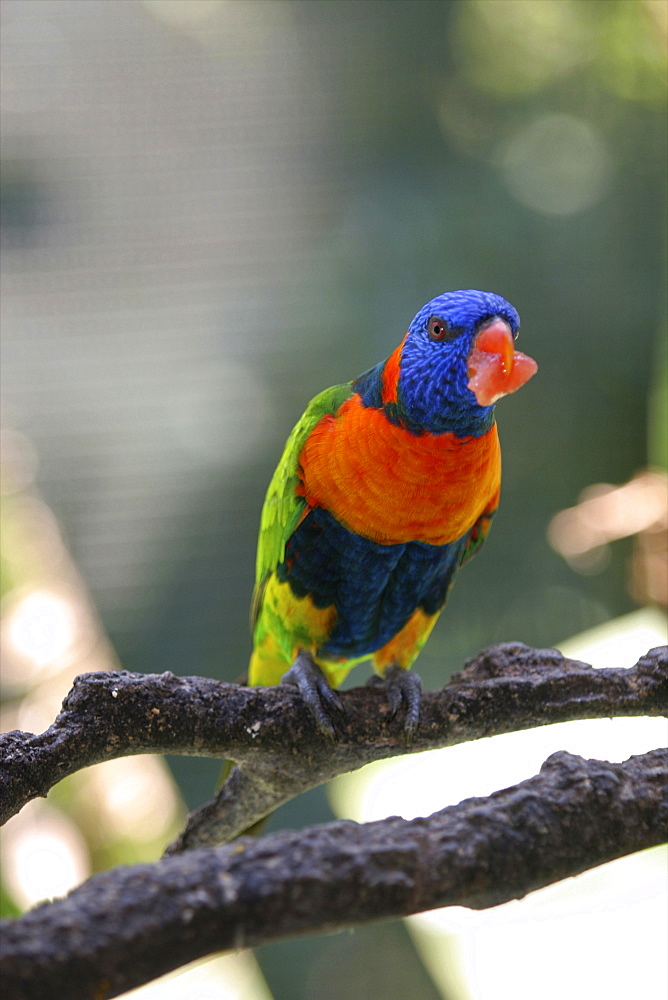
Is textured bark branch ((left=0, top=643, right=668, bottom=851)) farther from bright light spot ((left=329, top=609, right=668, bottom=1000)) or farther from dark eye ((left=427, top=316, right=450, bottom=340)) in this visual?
bright light spot ((left=329, top=609, right=668, bottom=1000))

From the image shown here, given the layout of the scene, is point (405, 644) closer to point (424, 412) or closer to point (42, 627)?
point (424, 412)

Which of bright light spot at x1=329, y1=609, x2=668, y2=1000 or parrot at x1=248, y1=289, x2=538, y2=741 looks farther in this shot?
bright light spot at x1=329, y1=609, x2=668, y2=1000

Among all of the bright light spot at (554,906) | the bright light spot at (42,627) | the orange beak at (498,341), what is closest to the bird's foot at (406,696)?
the orange beak at (498,341)

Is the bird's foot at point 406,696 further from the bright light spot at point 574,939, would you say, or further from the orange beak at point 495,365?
the bright light spot at point 574,939

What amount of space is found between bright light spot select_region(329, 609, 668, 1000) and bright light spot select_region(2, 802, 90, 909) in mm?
766

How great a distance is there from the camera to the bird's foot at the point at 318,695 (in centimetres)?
109

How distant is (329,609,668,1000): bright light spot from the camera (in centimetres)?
198

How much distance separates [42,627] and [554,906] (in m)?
1.61

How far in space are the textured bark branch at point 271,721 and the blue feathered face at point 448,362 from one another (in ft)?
1.22

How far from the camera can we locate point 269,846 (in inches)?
25.8

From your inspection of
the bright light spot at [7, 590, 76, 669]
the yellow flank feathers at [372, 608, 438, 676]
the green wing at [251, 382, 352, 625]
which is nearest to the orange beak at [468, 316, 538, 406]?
the green wing at [251, 382, 352, 625]

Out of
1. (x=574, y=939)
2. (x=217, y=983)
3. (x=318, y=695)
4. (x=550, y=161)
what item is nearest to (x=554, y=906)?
(x=574, y=939)

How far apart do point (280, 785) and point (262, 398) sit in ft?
5.08

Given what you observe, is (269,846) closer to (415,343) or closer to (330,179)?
(415,343)
